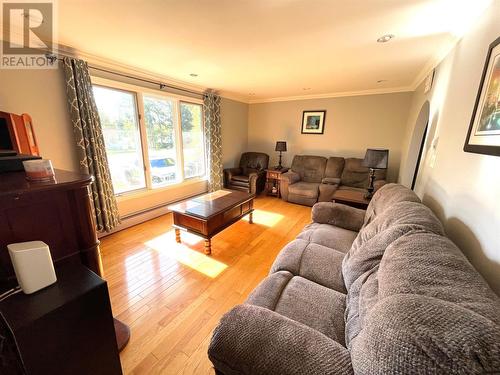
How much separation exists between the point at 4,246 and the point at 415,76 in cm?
459

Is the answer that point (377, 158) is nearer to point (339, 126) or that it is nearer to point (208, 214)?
point (339, 126)

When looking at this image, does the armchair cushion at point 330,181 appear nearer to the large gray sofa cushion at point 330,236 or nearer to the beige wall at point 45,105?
the large gray sofa cushion at point 330,236

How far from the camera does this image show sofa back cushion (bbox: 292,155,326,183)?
4.41 meters

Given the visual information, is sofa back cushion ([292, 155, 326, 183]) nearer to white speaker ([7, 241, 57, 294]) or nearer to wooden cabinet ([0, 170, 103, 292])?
wooden cabinet ([0, 170, 103, 292])

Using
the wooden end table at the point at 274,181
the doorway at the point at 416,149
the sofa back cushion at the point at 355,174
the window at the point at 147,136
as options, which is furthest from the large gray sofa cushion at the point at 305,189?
the window at the point at 147,136

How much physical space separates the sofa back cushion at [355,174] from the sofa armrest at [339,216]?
215cm

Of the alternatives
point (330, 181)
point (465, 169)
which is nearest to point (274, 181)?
point (330, 181)

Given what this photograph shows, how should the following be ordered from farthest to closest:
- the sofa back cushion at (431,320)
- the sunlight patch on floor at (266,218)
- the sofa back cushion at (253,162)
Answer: the sofa back cushion at (253,162), the sunlight patch on floor at (266,218), the sofa back cushion at (431,320)

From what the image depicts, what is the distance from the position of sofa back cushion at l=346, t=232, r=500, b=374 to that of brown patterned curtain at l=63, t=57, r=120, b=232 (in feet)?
9.75

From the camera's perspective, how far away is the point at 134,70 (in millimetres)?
2826

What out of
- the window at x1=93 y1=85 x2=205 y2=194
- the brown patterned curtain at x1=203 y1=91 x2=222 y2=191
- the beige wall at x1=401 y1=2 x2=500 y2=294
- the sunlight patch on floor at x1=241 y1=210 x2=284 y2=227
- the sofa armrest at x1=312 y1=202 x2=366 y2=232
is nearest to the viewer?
the beige wall at x1=401 y1=2 x2=500 y2=294

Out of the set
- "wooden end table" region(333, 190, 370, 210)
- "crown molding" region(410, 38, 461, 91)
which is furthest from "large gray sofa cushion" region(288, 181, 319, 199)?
"crown molding" region(410, 38, 461, 91)

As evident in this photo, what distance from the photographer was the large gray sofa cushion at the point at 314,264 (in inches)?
53.4

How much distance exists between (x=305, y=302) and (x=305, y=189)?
3.05m
